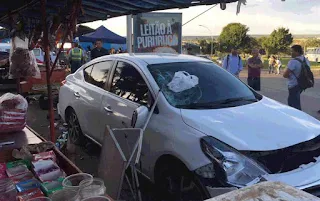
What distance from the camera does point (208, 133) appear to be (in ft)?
9.10

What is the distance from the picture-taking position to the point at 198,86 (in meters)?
3.56

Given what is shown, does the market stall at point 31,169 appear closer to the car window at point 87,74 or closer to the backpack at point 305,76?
the car window at point 87,74

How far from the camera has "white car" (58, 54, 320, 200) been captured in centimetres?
264

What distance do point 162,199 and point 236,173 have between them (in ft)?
3.18

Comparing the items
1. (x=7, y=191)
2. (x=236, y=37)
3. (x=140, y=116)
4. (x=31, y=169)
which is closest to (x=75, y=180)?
(x=7, y=191)

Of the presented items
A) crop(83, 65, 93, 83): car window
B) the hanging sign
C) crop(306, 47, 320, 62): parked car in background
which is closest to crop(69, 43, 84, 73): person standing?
the hanging sign

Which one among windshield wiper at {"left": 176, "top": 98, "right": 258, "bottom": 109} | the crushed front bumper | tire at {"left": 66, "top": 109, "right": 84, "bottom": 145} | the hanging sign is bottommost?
tire at {"left": 66, "top": 109, "right": 84, "bottom": 145}

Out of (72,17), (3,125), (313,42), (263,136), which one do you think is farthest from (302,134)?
(313,42)

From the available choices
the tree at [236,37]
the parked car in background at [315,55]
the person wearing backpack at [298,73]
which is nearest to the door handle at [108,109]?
the person wearing backpack at [298,73]

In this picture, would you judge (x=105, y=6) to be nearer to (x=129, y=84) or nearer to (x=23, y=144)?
(x=129, y=84)

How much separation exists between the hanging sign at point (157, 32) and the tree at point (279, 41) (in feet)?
138

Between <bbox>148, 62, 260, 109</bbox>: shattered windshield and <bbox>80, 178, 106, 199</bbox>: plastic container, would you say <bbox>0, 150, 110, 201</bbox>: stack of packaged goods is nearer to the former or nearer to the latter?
<bbox>80, 178, 106, 199</bbox>: plastic container

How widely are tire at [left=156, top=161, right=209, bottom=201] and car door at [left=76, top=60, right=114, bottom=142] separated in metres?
1.46

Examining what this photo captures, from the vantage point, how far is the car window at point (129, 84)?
365 cm
